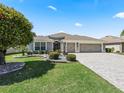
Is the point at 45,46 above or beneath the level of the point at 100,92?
above

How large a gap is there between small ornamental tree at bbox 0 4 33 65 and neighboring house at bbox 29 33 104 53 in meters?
23.7

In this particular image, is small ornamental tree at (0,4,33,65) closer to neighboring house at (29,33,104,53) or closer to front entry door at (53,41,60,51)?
neighboring house at (29,33,104,53)

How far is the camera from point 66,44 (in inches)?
1732

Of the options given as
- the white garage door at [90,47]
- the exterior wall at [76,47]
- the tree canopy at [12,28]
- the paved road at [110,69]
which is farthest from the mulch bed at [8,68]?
the white garage door at [90,47]

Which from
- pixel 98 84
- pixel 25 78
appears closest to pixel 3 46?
pixel 25 78

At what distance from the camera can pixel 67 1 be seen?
24422 millimetres

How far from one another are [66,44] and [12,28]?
28808 millimetres

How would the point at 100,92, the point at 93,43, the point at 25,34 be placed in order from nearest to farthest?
the point at 100,92
the point at 25,34
the point at 93,43

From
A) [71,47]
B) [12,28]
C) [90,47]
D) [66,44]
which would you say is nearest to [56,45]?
[66,44]

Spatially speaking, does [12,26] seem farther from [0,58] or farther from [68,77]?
[68,77]

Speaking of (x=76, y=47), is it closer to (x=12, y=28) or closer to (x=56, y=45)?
(x=56, y=45)

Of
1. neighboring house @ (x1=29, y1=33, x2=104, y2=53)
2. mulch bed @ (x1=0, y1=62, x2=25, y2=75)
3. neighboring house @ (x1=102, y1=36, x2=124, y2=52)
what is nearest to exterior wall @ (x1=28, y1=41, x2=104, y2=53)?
neighboring house @ (x1=29, y1=33, x2=104, y2=53)

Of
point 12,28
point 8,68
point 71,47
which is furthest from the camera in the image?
point 71,47

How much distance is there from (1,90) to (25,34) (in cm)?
822
